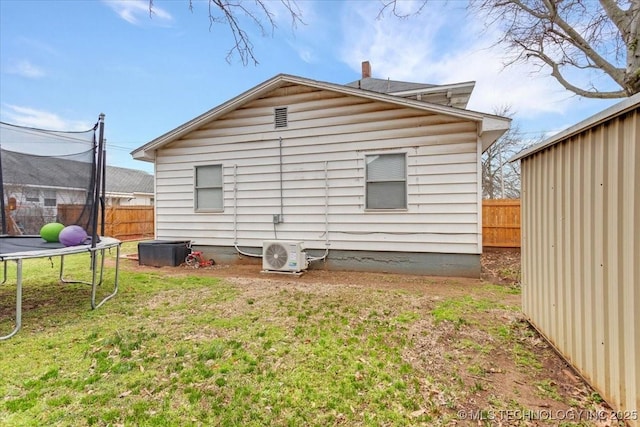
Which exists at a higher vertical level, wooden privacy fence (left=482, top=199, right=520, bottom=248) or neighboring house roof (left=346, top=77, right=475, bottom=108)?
neighboring house roof (left=346, top=77, right=475, bottom=108)

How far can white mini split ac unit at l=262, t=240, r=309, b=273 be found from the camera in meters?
6.29

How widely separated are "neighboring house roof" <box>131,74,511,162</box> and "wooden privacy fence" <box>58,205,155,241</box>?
298 inches

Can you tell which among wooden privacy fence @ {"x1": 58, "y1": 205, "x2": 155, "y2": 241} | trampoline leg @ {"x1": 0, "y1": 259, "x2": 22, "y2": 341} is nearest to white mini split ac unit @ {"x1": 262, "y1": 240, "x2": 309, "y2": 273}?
trampoline leg @ {"x1": 0, "y1": 259, "x2": 22, "y2": 341}

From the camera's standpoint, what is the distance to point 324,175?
6664 mm

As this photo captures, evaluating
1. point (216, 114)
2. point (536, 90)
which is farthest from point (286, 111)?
point (536, 90)

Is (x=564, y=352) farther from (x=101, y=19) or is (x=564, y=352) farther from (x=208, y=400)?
(x=101, y=19)

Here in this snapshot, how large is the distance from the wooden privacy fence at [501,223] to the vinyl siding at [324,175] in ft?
15.4

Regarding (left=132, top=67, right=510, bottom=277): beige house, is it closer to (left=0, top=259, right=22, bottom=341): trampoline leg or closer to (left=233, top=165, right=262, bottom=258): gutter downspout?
(left=233, top=165, right=262, bottom=258): gutter downspout

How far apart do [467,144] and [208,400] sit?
18.9ft

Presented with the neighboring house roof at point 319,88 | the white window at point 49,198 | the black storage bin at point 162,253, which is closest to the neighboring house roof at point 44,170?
the white window at point 49,198

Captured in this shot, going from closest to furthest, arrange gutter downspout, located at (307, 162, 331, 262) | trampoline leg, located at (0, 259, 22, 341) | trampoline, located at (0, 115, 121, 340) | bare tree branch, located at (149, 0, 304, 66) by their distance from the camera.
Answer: trampoline leg, located at (0, 259, 22, 341) < bare tree branch, located at (149, 0, 304, 66) < trampoline, located at (0, 115, 121, 340) < gutter downspout, located at (307, 162, 331, 262)

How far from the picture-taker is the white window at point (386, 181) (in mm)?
6238

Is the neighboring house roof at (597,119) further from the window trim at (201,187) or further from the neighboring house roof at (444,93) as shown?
the window trim at (201,187)

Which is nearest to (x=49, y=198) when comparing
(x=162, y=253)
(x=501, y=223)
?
(x=162, y=253)
